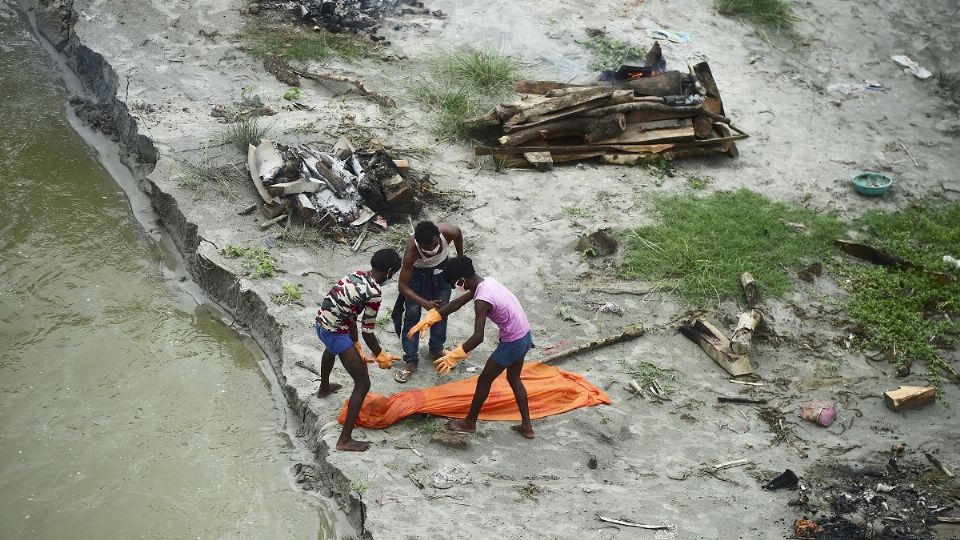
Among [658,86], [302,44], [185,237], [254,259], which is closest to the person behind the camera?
[254,259]

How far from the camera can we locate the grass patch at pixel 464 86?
10969mm

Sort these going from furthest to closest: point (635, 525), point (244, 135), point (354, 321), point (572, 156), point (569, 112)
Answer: point (572, 156), point (569, 112), point (244, 135), point (354, 321), point (635, 525)

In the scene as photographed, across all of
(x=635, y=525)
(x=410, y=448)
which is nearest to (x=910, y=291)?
(x=635, y=525)

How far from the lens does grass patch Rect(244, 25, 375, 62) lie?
39.7ft

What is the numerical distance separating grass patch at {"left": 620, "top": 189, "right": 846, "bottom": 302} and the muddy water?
4.29 metres

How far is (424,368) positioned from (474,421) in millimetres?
943

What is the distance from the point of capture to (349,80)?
37.6ft

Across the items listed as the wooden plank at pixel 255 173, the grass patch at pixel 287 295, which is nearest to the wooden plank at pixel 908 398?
the grass patch at pixel 287 295

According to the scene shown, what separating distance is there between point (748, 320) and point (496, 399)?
9.12ft

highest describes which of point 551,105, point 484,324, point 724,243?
point 484,324

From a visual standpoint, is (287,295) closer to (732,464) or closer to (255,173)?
(255,173)

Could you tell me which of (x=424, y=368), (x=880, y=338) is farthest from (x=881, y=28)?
(x=424, y=368)

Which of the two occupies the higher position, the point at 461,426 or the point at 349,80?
the point at 349,80

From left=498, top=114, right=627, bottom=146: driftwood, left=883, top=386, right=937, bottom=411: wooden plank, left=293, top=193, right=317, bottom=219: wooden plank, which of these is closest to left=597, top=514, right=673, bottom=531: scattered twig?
left=883, top=386, right=937, bottom=411: wooden plank
